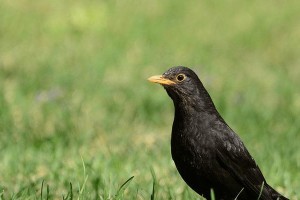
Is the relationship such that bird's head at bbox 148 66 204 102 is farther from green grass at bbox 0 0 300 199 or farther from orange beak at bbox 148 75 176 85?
green grass at bbox 0 0 300 199

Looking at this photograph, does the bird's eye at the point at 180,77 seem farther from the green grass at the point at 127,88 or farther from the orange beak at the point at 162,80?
the green grass at the point at 127,88

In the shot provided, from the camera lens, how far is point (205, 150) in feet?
17.6

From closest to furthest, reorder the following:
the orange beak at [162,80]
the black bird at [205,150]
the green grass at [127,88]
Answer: the black bird at [205,150]
the orange beak at [162,80]
the green grass at [127,88]

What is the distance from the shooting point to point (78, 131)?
328 inches

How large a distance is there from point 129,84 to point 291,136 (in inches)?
116

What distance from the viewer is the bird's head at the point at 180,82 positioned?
5.75 metres

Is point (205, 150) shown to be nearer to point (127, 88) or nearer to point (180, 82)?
point (180, 82)

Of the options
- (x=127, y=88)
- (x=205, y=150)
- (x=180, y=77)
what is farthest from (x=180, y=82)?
(x=127, y=88)

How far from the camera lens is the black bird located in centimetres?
536

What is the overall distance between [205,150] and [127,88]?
5.18 metres

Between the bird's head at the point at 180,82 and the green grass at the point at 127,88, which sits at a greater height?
the bird's head at the point at 180,82

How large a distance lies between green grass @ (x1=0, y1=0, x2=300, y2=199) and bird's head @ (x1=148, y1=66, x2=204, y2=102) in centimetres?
59

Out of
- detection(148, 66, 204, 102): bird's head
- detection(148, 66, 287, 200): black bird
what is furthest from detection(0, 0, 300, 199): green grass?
detection(148, 66, 204, 102): bird's head

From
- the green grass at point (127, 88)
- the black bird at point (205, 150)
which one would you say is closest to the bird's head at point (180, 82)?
the black bird at point (205, 150)
